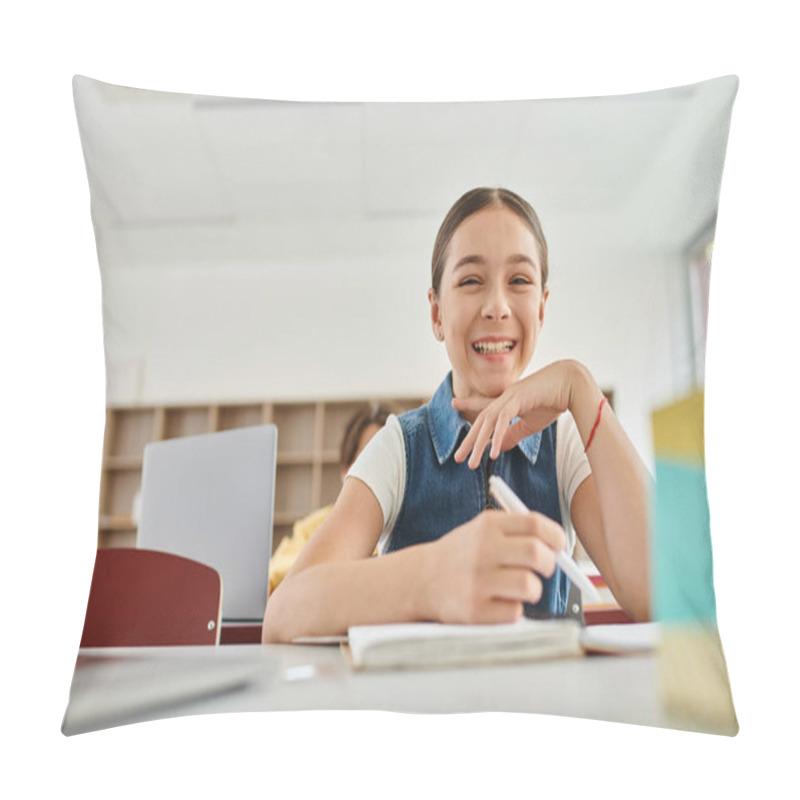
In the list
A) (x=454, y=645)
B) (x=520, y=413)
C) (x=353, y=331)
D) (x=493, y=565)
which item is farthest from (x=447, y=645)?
(x=353, y=331)

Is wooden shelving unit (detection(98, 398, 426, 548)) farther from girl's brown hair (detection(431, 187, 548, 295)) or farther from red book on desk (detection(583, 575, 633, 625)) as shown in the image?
red book on desk (detection(583, 575, 633, 625))

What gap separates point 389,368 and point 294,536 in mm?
268

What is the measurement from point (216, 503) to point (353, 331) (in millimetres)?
314

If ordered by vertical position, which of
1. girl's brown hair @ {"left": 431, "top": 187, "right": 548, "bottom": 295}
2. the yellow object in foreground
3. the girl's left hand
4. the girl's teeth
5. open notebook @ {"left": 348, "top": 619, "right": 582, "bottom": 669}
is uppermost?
girl's brown hair @ {"left": 431, "top": 187, "right": 548, "bottom": 295}

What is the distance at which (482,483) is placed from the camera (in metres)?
1.11

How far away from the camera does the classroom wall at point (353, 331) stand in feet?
3.69

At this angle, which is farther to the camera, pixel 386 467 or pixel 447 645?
pixel 386 467

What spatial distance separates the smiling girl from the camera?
3.43 feet

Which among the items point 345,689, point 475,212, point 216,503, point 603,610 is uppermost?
point 475,212

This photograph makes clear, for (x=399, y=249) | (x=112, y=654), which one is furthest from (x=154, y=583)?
(x=399, y=249)

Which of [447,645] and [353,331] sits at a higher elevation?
[353,331]

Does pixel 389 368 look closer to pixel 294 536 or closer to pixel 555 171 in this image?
pixel 294 536

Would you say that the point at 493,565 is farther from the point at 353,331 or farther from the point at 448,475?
the point at 353,331

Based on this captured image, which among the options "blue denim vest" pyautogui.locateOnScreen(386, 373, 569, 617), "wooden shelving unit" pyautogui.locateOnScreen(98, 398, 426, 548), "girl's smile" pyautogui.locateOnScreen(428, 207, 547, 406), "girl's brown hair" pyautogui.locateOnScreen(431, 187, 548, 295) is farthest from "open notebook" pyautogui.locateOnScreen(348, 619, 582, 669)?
"girl's brown hair" pyautogui.locateOnScreen(431, 187, 548, 295)
